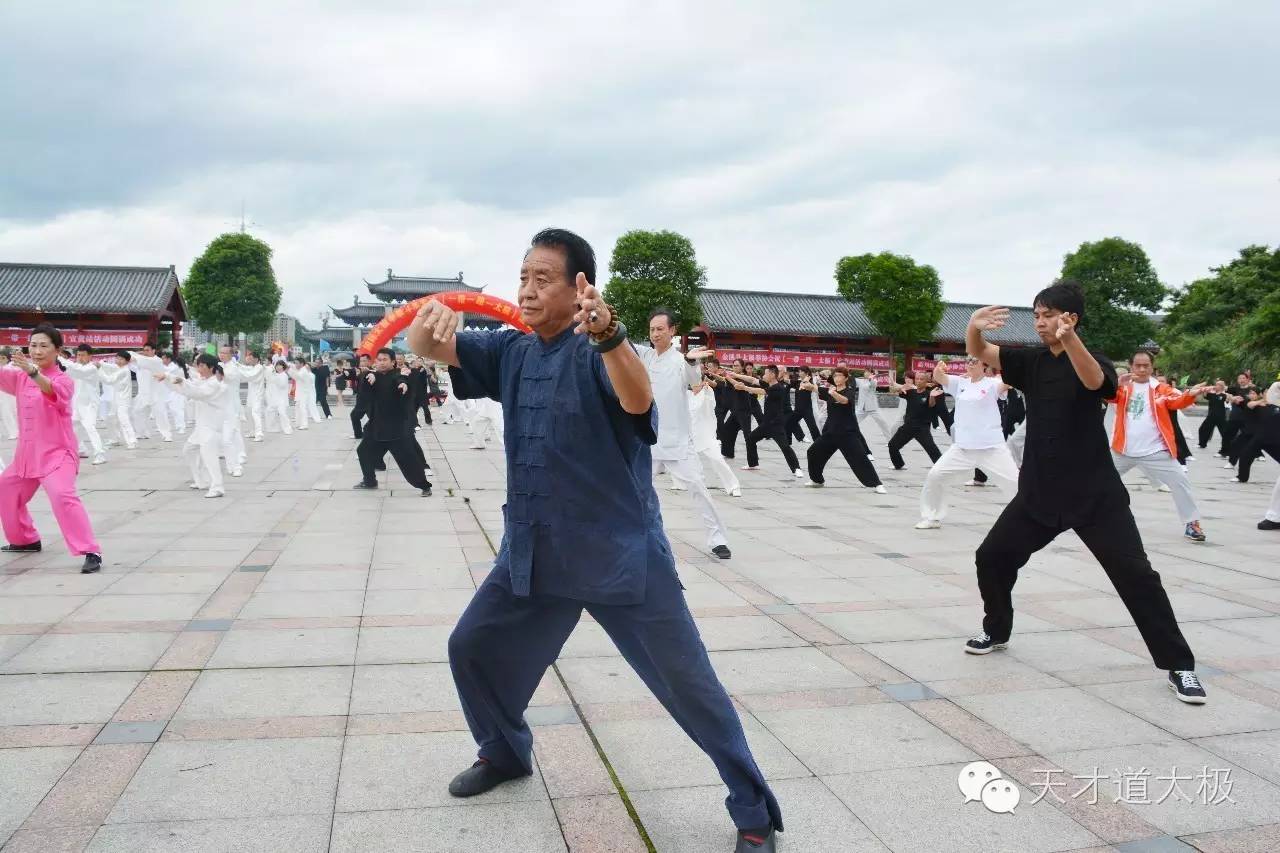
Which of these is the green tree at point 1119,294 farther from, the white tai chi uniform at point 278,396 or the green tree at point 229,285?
the green tree at point 229,285

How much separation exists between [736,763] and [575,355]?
1.17 metres

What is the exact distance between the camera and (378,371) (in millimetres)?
10781

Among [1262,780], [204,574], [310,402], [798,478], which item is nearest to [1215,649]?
[1262,780]

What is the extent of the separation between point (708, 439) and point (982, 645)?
21.0 ft

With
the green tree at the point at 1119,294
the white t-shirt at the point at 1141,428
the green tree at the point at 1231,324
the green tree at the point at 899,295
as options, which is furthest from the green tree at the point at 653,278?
the white t-shirt at the point at 1141,428

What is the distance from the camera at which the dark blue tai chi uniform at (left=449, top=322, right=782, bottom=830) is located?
2510 millimetres

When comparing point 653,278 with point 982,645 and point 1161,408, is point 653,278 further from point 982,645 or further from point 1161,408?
point 982,645

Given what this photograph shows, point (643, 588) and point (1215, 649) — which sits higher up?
point (643, 588)

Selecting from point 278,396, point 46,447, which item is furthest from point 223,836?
point 278,396

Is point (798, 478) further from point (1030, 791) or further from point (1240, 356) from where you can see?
point (1240, 356)

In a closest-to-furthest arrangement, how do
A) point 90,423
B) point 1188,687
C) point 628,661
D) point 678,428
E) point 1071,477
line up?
point 628,661 < point 1188,687 < point 1071,477 < point 678,428 < point 90,423

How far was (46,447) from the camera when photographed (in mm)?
6246

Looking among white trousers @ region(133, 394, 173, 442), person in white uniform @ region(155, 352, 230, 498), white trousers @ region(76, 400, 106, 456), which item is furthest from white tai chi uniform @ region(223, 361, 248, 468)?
white trousers @ region(133, 394, 173, 442)

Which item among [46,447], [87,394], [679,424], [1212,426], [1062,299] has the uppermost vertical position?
[1062,299]
